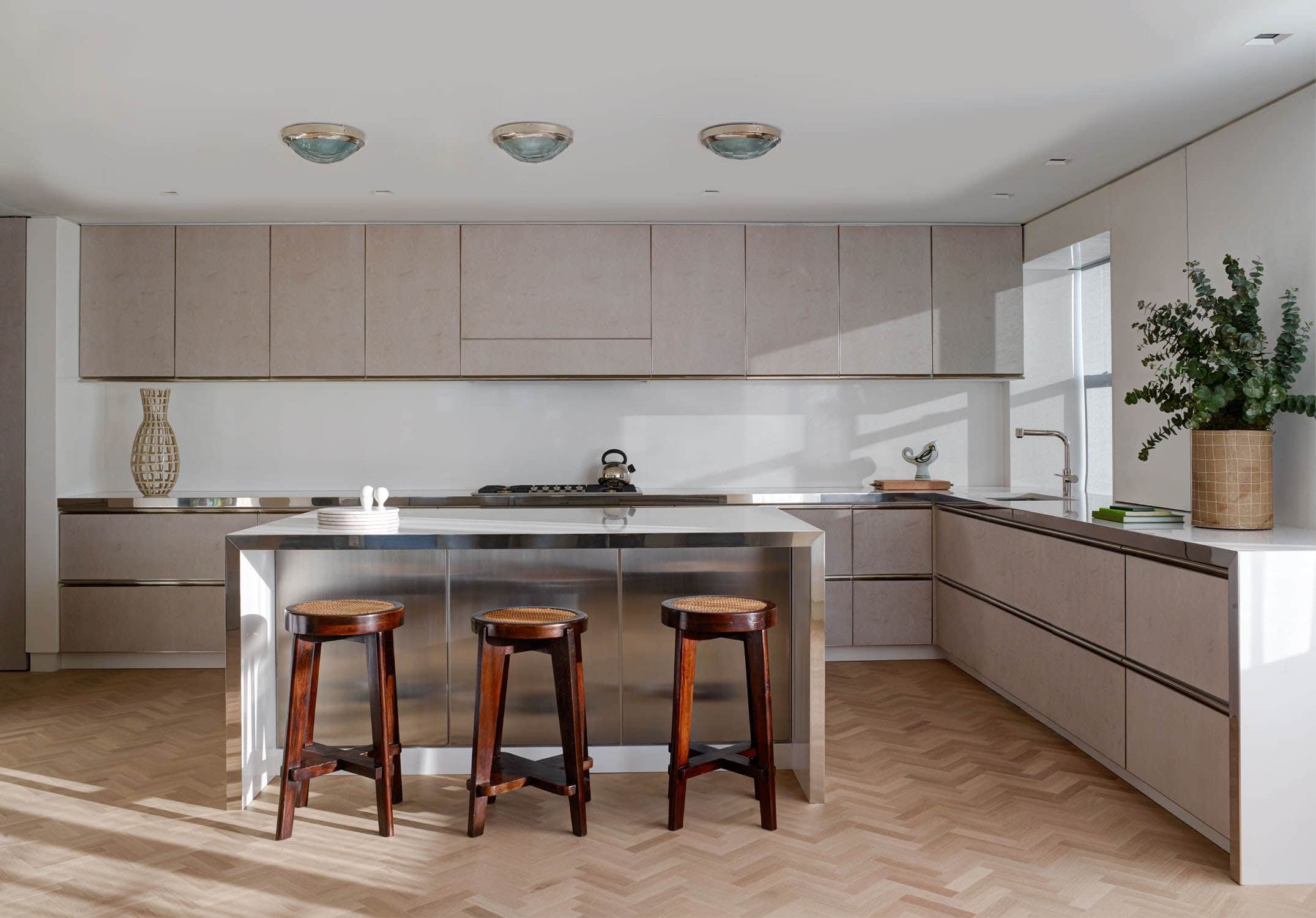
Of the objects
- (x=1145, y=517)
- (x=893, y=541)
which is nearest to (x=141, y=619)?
(x=893, y=541)

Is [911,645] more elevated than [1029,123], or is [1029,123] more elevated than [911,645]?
[1029,123]

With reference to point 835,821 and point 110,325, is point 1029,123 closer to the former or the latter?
point 835,821

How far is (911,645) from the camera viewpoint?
556cm

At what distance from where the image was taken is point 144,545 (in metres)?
5.35

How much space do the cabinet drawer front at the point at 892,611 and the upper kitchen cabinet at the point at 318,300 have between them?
3.05 meters

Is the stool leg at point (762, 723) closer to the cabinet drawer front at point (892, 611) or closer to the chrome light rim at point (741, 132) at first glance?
the chrome light rim at point (741, 132)

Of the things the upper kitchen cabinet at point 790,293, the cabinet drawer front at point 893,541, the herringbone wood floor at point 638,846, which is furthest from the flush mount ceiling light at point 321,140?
the cabinet drawer front at point 893,541

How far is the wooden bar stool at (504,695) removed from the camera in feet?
10.1

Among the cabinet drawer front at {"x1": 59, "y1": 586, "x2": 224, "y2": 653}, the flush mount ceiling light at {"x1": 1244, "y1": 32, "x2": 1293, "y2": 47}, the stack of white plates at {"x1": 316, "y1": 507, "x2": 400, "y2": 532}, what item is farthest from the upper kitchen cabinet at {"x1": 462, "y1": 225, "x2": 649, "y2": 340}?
the flush mount ceiling light at {"x1": 1244, "y1": 32, "x2": 1293, "y2": 47}

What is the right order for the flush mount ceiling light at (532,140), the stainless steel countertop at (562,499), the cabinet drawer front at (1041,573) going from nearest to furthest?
the cabinet drawer front at (1041,573) → the flush mount ceiling light at (532,140) → the stainless steel countertop at (562,499)

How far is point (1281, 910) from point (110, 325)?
5834 mm

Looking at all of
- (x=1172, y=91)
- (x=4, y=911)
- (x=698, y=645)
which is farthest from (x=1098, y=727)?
(x=4, y=911)

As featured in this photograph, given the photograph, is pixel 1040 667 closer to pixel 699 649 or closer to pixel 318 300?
pixel 699 649

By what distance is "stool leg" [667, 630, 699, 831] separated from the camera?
3.14m
